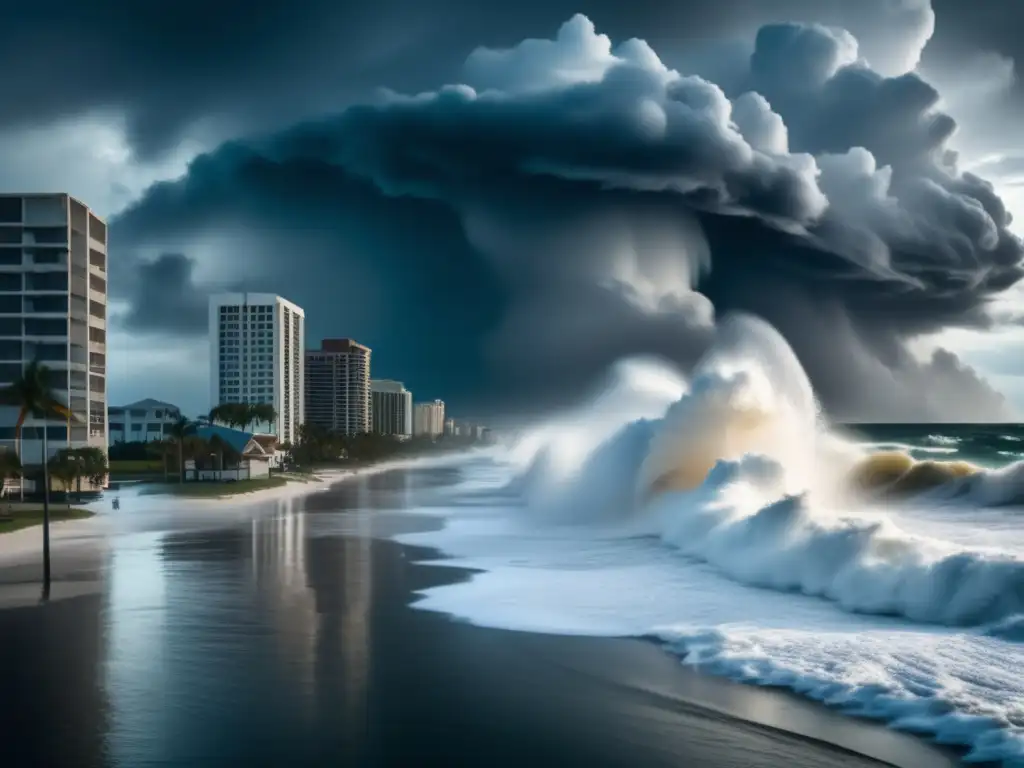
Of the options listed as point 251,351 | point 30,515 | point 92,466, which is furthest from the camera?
point 251,351

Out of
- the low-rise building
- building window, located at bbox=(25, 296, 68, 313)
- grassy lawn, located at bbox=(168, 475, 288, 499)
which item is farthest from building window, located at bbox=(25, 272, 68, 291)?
the low-rise building

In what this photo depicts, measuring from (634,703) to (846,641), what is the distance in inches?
156

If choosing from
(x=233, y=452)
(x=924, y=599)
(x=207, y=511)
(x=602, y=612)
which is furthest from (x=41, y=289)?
(x=924, y=599)

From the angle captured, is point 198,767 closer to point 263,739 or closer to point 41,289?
point 263,739

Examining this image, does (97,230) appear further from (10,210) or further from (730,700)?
(730,700)

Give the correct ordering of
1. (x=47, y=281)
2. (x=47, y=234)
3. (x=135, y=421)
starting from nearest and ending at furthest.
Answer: (x=47, y=281), (x=47, y=234), (x=135, y=421)

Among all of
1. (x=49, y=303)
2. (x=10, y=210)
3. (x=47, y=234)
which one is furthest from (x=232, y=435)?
(x=10, y=210)

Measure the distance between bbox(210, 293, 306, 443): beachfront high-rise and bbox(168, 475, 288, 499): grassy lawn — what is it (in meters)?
90.9

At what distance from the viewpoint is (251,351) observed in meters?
158

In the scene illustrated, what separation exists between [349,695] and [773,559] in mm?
10835

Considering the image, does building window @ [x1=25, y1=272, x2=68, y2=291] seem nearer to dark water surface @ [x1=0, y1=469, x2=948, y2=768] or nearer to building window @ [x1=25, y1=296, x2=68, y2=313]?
building window @ [x1=25, y1=296, x2=68, y2=313]

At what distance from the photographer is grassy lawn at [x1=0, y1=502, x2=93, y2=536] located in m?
31.8

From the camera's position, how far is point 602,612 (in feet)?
52.3

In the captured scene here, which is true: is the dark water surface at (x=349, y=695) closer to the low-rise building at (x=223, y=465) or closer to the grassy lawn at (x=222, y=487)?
the grassy lawn at (x=222, y=487)
